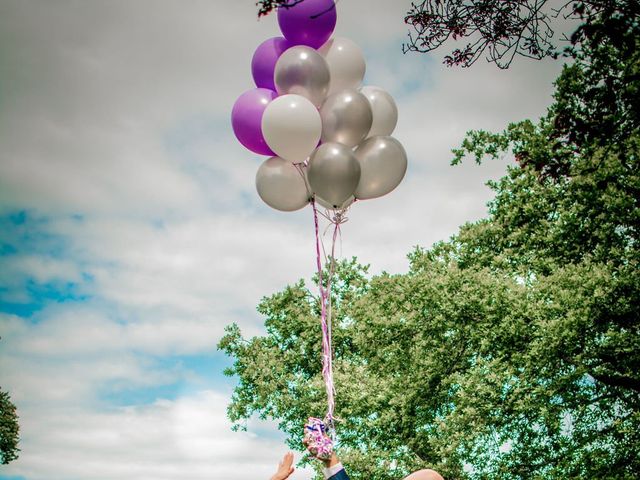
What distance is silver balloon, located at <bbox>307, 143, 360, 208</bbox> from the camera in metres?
5.07

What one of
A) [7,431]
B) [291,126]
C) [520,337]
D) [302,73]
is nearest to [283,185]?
[291,126]

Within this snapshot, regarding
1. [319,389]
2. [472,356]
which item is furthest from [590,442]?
[319,389]

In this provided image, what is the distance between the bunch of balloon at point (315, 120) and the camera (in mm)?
5082

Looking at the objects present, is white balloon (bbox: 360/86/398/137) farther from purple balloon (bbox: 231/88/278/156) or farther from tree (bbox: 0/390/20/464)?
tree (bbox: 0/390/20/464)

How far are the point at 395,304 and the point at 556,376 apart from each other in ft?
11.2

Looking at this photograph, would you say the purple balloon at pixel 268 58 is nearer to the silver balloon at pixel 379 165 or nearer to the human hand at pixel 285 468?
the silver balloon at pixel 379 165

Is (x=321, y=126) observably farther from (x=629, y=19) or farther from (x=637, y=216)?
(x=637, y=216)

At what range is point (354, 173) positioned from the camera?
5.18 metres

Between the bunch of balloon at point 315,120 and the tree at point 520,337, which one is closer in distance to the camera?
the bunch of balloon at point 315,120

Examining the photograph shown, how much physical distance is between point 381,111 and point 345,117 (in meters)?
0.70

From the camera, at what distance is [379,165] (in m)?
5.39

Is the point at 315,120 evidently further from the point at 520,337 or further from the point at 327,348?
the point at 520,337

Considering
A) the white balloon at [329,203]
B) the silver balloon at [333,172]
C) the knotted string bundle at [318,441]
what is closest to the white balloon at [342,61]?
the silver balloon at [333,172]

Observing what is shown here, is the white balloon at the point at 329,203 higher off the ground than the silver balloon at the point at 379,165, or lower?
lower
